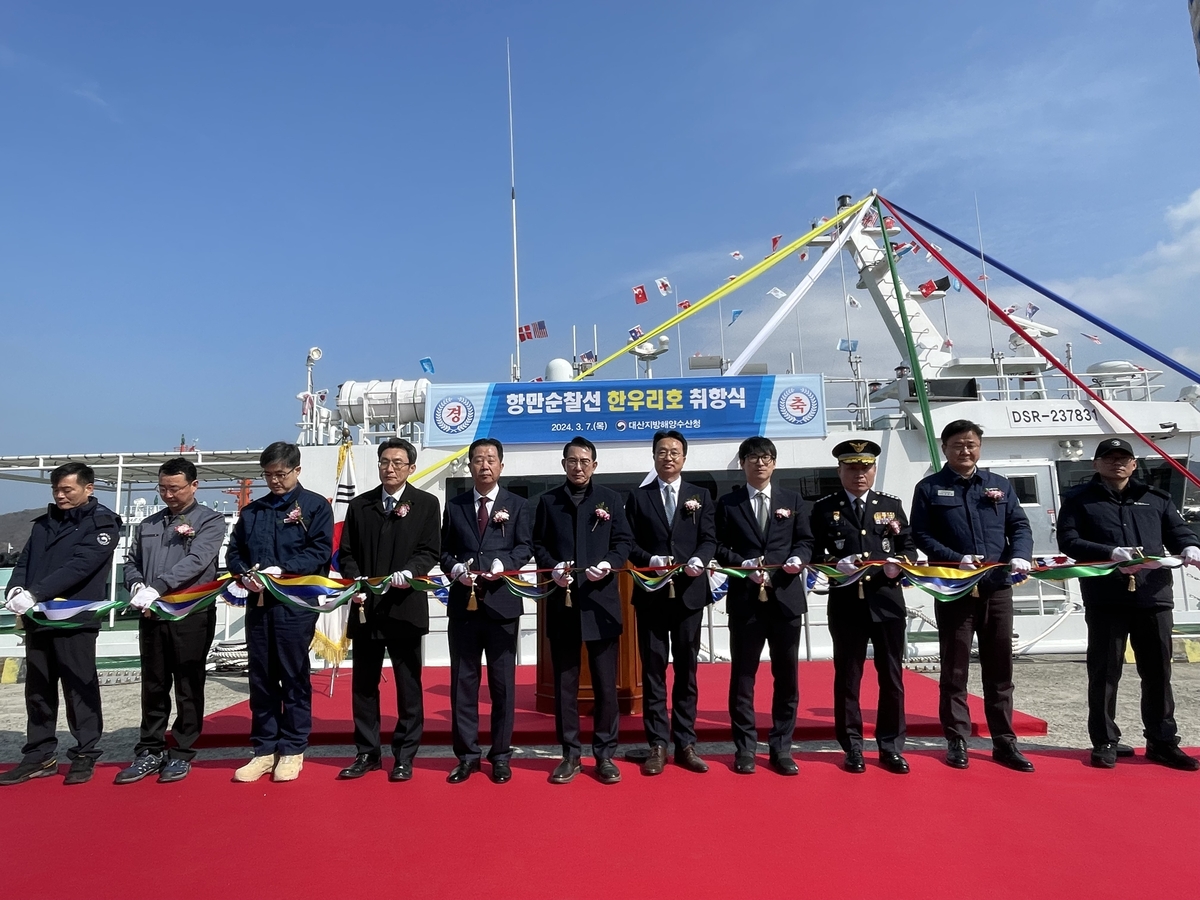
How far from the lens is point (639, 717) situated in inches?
180

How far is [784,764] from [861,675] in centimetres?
61

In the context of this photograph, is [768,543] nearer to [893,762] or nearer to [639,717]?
[893,762]

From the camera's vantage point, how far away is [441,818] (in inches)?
117

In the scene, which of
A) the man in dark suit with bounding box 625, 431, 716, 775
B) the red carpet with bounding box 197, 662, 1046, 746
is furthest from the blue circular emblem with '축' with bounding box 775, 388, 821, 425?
the man in dark suit with bounding box 625, 431, 716, 775

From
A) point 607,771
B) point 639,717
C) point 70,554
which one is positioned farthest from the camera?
point 639,717

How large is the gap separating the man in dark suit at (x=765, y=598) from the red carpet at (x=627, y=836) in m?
0.22

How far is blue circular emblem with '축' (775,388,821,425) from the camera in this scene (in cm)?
943

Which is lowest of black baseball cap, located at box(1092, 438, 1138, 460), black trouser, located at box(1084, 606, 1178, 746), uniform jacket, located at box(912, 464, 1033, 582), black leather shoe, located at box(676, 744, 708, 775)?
black leather shoe, located at box(676, 744, 708, 775)

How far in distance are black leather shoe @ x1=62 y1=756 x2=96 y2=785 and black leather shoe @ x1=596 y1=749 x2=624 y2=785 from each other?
2.67 m

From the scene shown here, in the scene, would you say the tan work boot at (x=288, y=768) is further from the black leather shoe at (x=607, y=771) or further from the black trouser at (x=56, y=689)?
the black leather shoe at (x=607, y=771)

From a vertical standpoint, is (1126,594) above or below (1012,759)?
above

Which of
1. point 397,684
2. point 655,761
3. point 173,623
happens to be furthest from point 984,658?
point 173,623

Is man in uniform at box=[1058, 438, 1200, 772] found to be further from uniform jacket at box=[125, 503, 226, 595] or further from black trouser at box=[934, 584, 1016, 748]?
uniform jacket at box=[125, 503, 226, 595]

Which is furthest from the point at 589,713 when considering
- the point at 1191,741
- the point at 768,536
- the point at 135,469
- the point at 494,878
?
the point at 135,469
